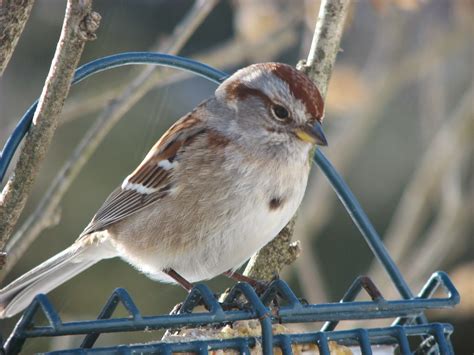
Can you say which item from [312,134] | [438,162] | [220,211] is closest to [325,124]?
[438,162]

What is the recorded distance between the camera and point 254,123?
2.76 m

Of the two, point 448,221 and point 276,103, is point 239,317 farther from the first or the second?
point 448,221

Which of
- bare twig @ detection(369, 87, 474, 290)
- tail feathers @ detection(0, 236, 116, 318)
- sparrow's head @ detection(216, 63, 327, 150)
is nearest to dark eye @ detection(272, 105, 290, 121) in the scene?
sparrow's head @ detection(216, 63, 327, 150)

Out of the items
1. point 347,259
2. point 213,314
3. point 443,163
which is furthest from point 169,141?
point 347,259

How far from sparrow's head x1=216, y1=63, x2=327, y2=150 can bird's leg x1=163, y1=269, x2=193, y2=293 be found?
0.50 meters

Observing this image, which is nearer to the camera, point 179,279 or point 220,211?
point 220,211

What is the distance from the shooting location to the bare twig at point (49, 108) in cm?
201

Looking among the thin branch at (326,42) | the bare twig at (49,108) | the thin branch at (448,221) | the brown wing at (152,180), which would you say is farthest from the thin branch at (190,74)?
the thin branch at (448,221)

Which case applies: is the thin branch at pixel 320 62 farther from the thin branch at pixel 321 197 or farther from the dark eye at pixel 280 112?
the thin branch at pixel 321 197

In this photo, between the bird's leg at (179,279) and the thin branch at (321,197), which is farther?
the thin branch at (321,197)

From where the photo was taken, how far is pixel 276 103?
2.70 m

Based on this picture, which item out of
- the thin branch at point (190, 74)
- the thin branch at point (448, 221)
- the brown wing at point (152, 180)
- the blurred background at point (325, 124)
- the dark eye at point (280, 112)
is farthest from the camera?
the thin branch at point (448, 221)

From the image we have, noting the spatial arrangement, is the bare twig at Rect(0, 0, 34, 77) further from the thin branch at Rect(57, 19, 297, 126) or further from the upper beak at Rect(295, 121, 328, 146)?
the upper beak at Rect(295, 121, 328, 146)

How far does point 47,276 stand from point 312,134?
3.23ft
